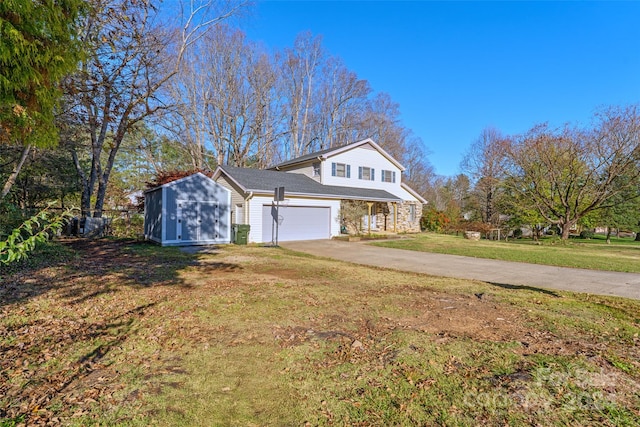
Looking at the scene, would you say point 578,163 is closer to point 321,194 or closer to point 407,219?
point 407,219

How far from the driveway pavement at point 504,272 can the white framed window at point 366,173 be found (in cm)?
1032

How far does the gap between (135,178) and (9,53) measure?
31749mm

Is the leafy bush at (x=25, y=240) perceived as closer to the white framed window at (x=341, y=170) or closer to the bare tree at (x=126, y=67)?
the bare tree at (x=126, y=67)

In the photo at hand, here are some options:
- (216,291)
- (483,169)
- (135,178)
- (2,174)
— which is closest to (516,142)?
(483,169)

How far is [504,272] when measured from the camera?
8.70 meters

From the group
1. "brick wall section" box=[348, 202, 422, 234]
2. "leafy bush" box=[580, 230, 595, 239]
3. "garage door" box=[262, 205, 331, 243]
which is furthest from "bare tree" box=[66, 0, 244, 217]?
"leafy bush" box=[580, 230, 595, 239]

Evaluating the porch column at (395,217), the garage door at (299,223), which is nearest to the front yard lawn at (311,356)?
the garage door at (299,223)

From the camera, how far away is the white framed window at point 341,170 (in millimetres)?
20641

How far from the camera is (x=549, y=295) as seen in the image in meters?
6.03

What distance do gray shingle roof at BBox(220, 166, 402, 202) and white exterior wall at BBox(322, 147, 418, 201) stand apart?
55 centimetres

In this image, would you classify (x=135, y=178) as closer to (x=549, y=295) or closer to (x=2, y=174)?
(x=2, y=174)

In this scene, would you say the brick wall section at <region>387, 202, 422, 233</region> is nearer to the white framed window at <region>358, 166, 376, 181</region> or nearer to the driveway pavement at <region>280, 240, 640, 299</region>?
the white framed window at <region>358, 166, 376, 181</region>

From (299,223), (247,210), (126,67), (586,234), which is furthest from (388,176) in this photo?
(586,234)

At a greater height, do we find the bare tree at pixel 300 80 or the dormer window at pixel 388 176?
the bare tree at pixel 300 80
